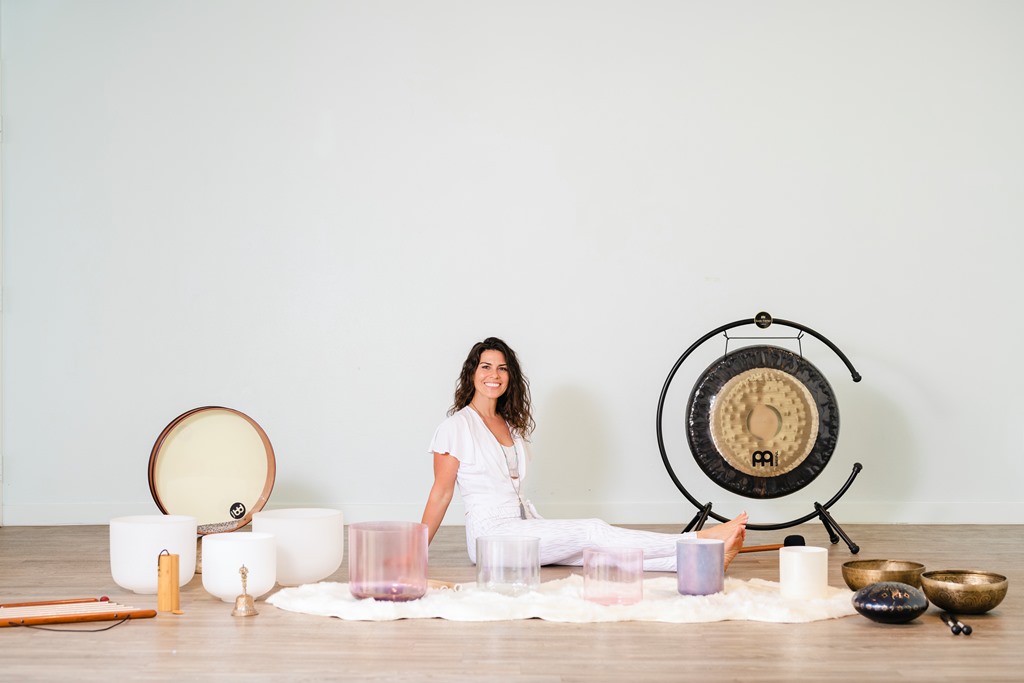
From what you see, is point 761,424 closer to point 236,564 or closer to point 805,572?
point 805,572

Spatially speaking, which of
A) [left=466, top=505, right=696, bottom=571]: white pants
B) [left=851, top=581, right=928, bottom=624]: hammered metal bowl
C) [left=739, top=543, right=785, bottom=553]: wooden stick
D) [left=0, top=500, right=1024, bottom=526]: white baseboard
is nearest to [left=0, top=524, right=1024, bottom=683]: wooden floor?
[left=851, top=581, right=928, bottom=624]: hammered metal bowl

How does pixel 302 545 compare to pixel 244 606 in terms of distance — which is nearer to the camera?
pixel 244 606

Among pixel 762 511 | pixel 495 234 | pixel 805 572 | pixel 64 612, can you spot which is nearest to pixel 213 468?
pixel 64 612

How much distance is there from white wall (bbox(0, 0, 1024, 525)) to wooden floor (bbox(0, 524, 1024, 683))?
5.61ft

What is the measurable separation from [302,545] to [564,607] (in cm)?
77

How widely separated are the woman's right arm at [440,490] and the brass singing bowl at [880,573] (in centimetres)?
120

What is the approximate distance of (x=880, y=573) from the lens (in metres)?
2.75

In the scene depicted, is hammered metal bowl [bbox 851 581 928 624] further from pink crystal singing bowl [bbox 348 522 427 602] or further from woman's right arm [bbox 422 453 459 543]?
woman's right arm [bbox 422 453 459 543]

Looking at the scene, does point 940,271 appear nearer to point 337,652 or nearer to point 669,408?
point 669,408

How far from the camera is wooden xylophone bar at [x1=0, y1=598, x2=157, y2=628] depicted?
249 cm

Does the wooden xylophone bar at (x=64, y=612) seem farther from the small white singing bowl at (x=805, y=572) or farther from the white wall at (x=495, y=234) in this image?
the white wall at (x=495, y=234)

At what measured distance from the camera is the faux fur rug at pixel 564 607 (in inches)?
100

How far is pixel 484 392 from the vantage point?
3.59 meters

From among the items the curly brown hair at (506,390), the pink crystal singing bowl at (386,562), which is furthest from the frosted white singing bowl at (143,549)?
the curly brown hair at (506,390)
